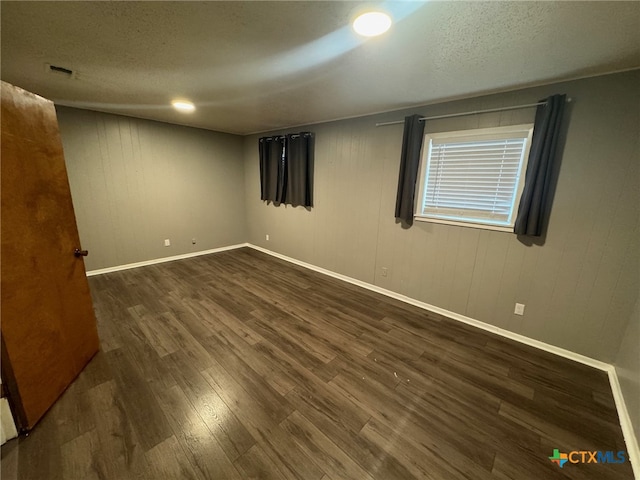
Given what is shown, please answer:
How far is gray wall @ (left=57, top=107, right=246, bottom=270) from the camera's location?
3.37 m

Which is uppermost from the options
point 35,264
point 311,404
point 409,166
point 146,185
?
point 409,166

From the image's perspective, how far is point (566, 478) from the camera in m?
1.26

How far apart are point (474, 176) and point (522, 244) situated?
785 millimetres

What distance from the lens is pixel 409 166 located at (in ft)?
9.12

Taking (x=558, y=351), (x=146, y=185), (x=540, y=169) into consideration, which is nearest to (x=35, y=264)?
(x=146, y=185)

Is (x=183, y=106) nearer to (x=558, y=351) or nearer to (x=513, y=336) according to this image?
(x=513, y=336)

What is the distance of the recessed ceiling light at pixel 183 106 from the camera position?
286 centimetres

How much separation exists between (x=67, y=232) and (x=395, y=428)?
2.55 metres

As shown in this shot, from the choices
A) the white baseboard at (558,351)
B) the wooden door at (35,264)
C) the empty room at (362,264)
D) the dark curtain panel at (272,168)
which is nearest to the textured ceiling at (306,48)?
the empty room at (362,264)

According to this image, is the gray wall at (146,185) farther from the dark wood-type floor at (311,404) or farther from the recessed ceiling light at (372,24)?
the recessed ceiling light at (372,24)

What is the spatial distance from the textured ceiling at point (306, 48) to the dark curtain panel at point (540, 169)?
254 millimetres

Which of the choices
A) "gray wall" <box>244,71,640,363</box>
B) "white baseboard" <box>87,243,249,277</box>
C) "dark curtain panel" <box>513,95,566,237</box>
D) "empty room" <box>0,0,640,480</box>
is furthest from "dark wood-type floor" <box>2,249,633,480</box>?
"white baseboard" <box>87,243,249,277</box>

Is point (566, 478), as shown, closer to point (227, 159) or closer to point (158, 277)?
point (158, 277)

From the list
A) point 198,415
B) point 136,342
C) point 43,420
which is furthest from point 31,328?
point 198,415
